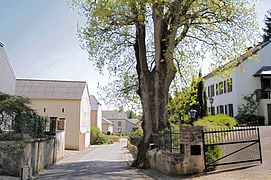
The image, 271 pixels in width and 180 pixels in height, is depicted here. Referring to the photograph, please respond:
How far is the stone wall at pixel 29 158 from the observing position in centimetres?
1199

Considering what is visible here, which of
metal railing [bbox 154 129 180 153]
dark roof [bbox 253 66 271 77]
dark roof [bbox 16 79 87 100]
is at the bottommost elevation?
metal railing [bbox 154 129 180 153]

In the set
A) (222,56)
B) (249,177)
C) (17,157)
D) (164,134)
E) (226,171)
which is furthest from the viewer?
(222,56)

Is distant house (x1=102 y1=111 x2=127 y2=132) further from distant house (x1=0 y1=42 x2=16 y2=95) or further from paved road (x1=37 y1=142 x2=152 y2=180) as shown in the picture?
paved road (x1=37 y1=142 x2=152 y2=180)

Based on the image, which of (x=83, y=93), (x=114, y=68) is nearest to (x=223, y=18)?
(x=114, y=68)

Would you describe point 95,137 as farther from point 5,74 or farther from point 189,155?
point 189,155

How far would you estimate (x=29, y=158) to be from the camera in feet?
43.9

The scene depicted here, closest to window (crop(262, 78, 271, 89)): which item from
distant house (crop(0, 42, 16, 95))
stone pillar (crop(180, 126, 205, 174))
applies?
stone pillar (crop(180, 126, 205, 174))

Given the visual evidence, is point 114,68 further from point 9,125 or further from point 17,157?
point 17,157

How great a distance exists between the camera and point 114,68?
2269 cm

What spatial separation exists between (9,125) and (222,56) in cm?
1286

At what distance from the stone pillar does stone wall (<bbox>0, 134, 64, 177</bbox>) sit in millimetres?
6660

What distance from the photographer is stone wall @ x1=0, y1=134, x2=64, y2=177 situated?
1199cm

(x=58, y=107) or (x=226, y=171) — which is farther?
(x=58, y=107)

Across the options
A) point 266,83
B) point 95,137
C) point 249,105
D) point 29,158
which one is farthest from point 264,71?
point 95,137
